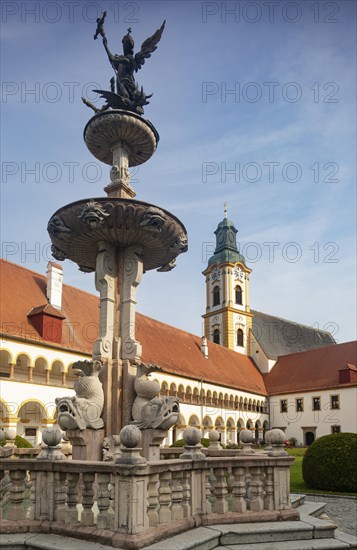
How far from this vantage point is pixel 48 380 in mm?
27922

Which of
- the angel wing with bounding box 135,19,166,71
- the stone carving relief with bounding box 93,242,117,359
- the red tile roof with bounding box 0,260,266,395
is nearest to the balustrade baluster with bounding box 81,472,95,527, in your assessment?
the stone carving relief with bounding box 93,242,117,359

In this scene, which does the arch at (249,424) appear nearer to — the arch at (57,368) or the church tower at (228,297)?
the church tower at (228,297)

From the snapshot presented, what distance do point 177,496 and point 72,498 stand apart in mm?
1102

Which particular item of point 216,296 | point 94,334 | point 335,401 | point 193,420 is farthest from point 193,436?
point 216,296

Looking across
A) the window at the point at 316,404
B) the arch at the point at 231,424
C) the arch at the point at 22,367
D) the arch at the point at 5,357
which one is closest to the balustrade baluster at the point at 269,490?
the arch at the point at 5,357

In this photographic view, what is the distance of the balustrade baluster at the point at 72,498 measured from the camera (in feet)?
17.0

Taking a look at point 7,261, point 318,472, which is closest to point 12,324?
point 7,261

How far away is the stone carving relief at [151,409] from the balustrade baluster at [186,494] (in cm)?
193

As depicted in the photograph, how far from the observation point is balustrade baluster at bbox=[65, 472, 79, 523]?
5.20 metres

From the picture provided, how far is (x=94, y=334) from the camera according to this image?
108ft

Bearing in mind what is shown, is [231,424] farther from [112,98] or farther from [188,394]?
[112,98]

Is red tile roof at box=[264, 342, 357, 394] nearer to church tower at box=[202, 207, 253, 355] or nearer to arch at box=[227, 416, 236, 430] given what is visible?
church tower at box=[202, 207, 253, 355]

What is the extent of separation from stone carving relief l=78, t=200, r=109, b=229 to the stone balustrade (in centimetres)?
398

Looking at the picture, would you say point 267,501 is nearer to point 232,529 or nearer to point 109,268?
point 232,529
